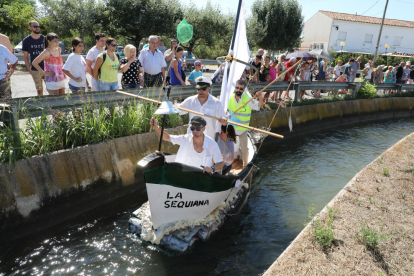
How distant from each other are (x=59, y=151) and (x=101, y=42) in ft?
8.78

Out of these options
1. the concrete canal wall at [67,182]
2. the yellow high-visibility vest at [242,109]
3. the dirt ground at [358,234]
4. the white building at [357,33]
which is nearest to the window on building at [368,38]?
the white building at [357,33]

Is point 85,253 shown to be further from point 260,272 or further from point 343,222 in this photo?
point 343,222

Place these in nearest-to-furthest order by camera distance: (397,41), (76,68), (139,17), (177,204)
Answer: (177,204), (76,68), (139,17), (397,41)

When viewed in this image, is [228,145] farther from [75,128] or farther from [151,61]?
[151,61]

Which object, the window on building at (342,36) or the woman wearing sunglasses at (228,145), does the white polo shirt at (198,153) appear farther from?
the window on building at (342,36)

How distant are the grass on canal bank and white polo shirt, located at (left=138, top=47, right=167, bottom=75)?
1.04 meters

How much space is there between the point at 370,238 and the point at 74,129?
5058mm

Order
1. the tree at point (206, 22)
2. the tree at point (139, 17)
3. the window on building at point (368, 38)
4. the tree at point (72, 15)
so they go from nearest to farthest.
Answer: the tree at point (139, 17), the tree at point (72, 15), the tree at point (206, 22), the window on building at point (368, 38)

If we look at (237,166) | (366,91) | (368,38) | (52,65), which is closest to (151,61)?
(52,65)

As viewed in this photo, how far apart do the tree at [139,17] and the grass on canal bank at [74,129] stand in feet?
72.9

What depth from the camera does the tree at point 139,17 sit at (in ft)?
88.1

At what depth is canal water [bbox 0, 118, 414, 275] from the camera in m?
4.48

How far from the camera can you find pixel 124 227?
5.46 m

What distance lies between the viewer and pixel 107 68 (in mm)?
6715
